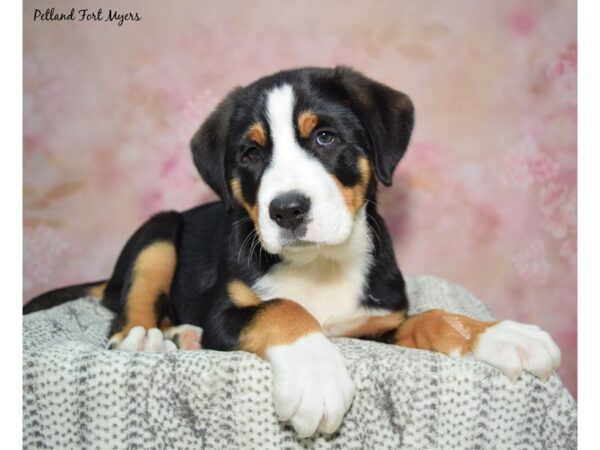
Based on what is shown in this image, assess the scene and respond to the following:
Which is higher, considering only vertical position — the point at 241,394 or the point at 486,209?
the point at 486,209

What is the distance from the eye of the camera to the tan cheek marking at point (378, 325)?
2.41m

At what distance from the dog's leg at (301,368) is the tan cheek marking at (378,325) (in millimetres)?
479

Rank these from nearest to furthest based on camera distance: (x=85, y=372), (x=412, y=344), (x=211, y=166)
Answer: (x=85, y=372) → (x=412, y=344) → (x=211, y=166)

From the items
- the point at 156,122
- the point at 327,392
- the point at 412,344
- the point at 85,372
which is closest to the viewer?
the point at 327,392

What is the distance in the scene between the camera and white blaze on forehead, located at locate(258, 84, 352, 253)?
79.0 inches

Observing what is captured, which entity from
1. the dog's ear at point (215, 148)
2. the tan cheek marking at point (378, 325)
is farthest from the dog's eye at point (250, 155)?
the tan cheek marking at point (378, 325)

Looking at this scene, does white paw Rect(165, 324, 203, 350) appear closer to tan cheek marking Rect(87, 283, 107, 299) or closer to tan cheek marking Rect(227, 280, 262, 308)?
tan cheek marking Rect(227, 280, 262, 308)

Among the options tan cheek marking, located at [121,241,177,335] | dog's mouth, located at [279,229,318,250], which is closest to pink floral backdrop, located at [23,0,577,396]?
tan cheek marking, located at [121,241,177,335]

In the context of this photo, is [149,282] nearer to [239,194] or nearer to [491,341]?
[239,194]

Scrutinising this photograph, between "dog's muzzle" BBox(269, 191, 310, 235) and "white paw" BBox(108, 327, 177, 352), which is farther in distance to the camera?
"white paw" BBox(108, 327, 177, 352)

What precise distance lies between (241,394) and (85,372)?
0.50 metres

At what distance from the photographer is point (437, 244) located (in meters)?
3.65
